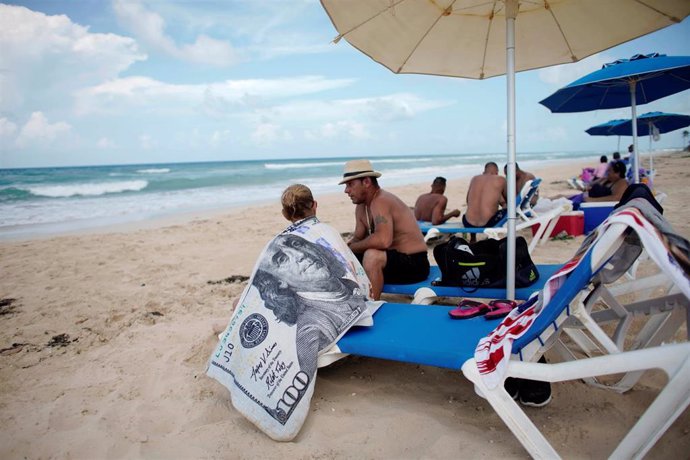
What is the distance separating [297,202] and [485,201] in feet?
11.0

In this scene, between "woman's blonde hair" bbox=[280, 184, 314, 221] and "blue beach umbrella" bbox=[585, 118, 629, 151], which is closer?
"woman's blonde hair" bbox=[280, 184, 314, 221]

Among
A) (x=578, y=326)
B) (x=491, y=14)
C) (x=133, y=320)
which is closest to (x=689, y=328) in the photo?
(x=578, y=326)

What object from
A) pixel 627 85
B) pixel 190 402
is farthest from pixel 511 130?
pixel 627 85

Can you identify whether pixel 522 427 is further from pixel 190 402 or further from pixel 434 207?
pixel 434 207

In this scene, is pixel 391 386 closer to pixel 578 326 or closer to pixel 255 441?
pixel 255 441

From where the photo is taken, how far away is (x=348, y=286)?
8.09 feet

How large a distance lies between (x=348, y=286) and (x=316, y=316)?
0.96 ft

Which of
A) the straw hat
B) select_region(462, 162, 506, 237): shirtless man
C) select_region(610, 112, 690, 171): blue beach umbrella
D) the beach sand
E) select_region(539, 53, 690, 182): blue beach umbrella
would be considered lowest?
the beach sand

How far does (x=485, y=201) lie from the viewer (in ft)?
17.3


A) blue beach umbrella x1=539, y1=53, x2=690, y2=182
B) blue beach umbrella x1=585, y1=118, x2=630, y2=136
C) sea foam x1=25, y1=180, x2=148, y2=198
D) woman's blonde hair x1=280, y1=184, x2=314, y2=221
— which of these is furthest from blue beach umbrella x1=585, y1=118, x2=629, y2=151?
sea foam x1=25, y1=180, x2=148, y2=198

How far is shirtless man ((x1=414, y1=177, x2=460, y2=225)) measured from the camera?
19.6 feet

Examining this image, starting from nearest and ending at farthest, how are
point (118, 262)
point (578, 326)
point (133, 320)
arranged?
1. point (578, 326)
2. point (133, 320)
3. point (118, 262)

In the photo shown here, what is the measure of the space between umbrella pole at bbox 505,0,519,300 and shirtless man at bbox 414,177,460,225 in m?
3.15

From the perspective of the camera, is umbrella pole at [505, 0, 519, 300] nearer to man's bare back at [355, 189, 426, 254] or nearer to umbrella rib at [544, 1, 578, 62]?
umbrella rib at [544, 1, 578, 62]
